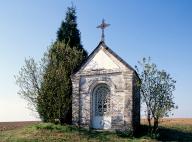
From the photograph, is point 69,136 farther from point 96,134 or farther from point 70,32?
point 70,32

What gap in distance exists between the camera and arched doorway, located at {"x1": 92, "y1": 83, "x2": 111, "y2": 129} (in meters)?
27.3

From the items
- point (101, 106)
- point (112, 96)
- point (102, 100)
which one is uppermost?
point (112, 96)

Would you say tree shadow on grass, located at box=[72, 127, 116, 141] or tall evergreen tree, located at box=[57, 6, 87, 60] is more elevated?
tall evergreen tree, located at box=[57, 6, 87, 60]

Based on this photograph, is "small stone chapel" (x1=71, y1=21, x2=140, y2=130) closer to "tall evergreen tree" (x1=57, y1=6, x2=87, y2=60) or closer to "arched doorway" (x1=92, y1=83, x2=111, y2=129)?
"arched doorway" (x1=92, y1=83, x2=111, y2=129)

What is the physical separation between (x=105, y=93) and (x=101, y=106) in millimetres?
1014

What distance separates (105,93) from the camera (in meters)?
27.7

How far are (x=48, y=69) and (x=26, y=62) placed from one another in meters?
1.78

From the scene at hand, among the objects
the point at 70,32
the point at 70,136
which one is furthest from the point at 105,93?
the point at 70,32

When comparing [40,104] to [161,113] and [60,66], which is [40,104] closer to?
[60,66]

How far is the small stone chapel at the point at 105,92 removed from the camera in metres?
26.6

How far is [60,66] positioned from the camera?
2881 centimetres

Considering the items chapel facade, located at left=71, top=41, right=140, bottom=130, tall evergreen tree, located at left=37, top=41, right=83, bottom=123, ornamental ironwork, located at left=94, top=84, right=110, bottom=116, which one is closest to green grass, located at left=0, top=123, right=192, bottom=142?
chapel facade, located at left=71, top=41, right=140, bottom=130

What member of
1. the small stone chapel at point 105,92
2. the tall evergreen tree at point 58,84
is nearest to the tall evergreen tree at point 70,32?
the tall evergreen tree at point 58,84

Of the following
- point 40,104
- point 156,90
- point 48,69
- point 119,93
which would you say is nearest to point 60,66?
point 48,69
